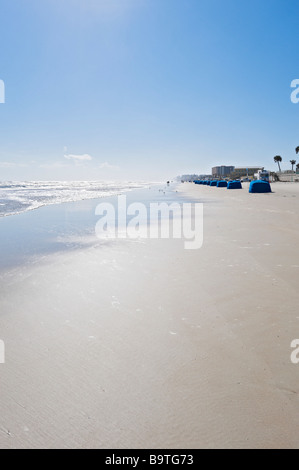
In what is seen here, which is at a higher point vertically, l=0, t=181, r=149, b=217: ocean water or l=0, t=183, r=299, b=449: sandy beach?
l=0, t=181, r=149, b=217: ocean water

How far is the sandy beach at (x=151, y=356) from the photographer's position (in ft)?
6.07

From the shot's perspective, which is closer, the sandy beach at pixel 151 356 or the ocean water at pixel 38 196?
the sandy beach at pixel 151 356

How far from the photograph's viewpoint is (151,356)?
104 inches

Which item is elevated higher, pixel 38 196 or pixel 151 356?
pixel 38 196

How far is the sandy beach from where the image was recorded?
6.07 ft

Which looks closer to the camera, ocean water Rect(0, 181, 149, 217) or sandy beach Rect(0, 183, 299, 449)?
sandy beach Rect(0, 183, 299, 449)

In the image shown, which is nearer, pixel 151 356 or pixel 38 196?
pixel 151 356

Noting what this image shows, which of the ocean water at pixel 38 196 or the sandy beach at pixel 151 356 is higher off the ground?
the ocean water at pixel 38 196

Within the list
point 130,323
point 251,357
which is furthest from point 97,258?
point 251,357
